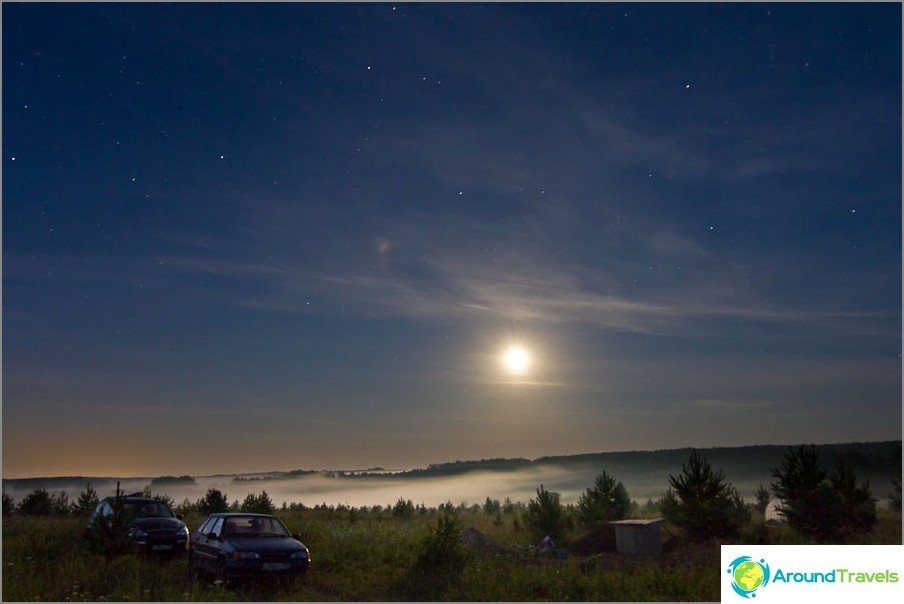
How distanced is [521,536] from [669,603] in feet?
48.8

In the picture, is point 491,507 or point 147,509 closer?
point 147,509

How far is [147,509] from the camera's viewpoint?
20.9 m

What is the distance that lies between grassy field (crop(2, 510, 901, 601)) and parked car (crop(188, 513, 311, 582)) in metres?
0.39

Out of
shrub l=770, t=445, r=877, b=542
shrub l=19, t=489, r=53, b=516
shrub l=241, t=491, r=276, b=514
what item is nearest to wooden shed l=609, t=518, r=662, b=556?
shrub l=770, t=445, r=877, b=542

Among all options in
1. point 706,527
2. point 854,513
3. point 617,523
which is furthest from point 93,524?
point 854,513

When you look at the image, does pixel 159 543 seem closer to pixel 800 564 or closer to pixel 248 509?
pixel 248 509

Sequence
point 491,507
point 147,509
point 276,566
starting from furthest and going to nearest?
point 491,507 → point 147,509 → point 276,566

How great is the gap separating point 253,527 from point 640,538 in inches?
537

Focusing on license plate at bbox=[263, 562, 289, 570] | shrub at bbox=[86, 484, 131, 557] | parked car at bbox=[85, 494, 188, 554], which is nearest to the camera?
license plate at bbox=[263, 562, 289, 570]

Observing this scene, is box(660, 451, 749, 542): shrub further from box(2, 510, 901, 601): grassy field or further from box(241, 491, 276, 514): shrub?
box(241, 491, 276, 514): shrub

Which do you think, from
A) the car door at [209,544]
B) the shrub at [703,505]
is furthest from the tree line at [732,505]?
the car door at [209,544]

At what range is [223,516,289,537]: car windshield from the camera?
16.0m
